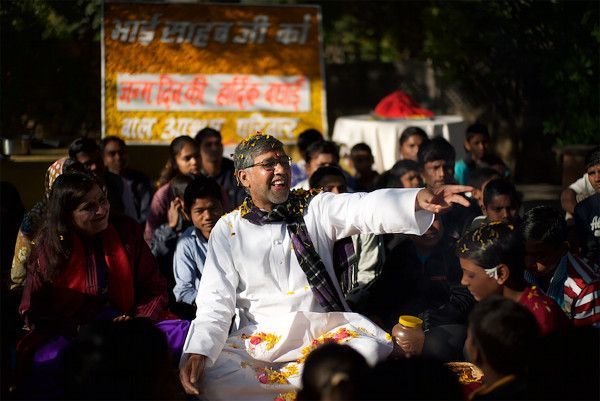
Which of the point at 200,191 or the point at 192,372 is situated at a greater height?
the point at 200,191

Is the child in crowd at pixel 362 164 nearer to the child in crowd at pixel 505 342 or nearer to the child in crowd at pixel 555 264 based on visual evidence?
the child in crowd at pixel 555 264

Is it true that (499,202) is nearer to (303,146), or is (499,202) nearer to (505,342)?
(505,342)

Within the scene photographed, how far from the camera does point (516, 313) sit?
3275 millimetres

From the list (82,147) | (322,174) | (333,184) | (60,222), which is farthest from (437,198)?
(82,147)

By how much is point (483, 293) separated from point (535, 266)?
3.02 feet

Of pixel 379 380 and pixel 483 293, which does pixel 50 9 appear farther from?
pixel 379 380

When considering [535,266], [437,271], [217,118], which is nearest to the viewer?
[535,266]

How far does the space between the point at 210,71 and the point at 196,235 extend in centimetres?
465

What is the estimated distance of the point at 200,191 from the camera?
5938 mm

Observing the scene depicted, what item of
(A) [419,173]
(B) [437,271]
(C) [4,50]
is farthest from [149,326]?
(C) [4,50]

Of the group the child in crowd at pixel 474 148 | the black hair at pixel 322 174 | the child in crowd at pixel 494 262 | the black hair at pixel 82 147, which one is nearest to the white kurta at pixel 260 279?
the child in crowd at pixel 494 262

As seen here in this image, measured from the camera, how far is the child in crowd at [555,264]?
178 inches

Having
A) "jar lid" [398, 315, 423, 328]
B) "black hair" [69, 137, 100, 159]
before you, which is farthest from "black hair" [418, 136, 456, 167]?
"black hair" [69, 137, 100, 159]

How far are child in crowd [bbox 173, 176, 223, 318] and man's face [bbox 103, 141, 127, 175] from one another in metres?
2.20
